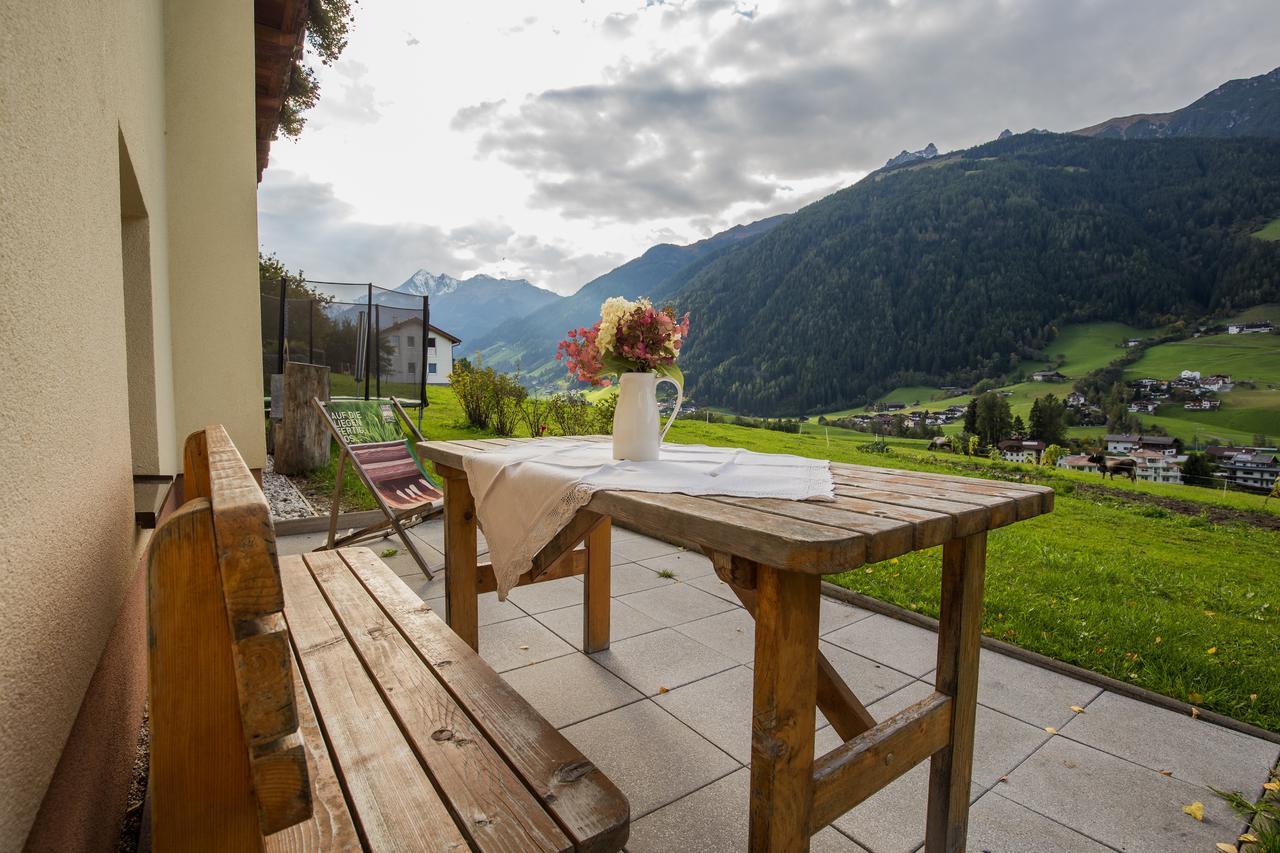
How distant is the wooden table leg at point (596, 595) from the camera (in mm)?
2580

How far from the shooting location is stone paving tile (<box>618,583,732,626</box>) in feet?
9.91

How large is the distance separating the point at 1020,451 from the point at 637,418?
23.1 ft

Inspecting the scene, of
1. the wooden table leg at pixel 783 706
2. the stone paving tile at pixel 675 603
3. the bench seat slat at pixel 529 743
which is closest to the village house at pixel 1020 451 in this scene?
the stone paving tile at pixel 675 603

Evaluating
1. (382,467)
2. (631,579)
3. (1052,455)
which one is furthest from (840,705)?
(1052,455)

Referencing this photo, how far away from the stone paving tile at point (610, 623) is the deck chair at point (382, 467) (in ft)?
3.07

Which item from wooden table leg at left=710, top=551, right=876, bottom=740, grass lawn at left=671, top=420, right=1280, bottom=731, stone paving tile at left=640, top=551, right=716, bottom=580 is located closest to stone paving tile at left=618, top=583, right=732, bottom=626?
stone paving tile at left=640, top=551, right=716, bottom=580

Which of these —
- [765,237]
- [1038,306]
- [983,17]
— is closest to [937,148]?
[765,237]

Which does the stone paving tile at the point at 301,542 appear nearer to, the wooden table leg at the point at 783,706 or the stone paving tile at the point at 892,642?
the stone paving tile at the point at 892,642

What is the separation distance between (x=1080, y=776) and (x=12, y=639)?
2.47 meters

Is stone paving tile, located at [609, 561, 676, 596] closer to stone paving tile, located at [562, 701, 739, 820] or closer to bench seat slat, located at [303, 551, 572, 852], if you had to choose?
stone paving tile, located at [562, 701, 739, 820]

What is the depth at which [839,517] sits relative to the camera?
118cm

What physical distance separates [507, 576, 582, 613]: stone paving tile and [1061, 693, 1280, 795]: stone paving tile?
2.22 metres

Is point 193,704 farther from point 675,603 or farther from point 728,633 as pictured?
point 675,603

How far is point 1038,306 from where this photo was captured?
62.6 ft
